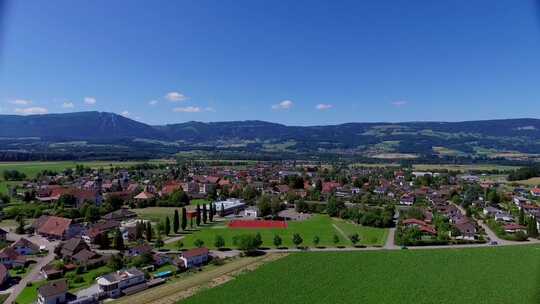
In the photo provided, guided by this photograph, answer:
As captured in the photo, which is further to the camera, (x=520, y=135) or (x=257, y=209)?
(x=520, y=135)

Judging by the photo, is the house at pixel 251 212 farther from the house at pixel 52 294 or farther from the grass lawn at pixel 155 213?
the house at pixel 52 294

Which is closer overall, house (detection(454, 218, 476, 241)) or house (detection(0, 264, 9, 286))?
house (detection(0, 264, 9, 286))

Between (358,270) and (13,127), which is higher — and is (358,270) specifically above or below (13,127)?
below

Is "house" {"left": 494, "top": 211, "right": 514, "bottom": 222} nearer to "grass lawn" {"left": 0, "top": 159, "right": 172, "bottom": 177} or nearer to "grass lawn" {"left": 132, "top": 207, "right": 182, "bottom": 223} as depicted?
"grass lawn" {"left": 132, "top": 207, "right": 182, "bottom": 223}

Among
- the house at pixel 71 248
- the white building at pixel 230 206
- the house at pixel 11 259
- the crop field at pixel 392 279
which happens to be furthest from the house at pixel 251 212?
the house at pixel 11 259

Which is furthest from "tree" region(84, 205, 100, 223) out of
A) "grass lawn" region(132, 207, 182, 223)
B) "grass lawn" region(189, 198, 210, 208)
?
"grass lawn" region(189, 198, 210, 208)

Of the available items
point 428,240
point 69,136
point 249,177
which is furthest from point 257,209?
point 69,136

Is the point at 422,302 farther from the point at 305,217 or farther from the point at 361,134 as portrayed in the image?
the point at 361,134
